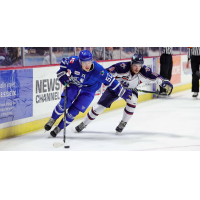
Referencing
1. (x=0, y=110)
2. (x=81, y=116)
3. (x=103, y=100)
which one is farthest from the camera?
(x=81, y=116)

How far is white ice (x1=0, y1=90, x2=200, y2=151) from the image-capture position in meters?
4.46

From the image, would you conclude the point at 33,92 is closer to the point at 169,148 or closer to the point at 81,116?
the point at 81,116

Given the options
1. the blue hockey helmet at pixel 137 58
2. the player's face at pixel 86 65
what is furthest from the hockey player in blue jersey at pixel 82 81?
the blue hockey helmet at pixel 137 58

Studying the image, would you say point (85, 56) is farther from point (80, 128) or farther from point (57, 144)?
point (80, 128)

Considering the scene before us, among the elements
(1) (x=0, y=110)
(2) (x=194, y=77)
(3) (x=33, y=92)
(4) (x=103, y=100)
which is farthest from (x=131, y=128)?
(2) (x=194, y=77)

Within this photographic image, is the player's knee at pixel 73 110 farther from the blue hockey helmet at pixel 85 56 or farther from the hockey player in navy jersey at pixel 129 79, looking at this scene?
the blue hockey helmet at pixel 85 56

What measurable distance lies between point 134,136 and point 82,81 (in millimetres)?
1062

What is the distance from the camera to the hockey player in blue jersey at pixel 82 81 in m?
4.53

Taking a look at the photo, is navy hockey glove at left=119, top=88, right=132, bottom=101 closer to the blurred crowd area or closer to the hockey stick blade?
the hockey stick blade

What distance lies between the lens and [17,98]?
5.03m

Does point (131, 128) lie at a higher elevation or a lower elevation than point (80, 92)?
lower

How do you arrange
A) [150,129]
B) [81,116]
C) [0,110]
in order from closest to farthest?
1. [0,110]
2. [150,129]
3. [81,116]

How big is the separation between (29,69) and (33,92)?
32 cm

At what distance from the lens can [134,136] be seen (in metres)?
5.08
